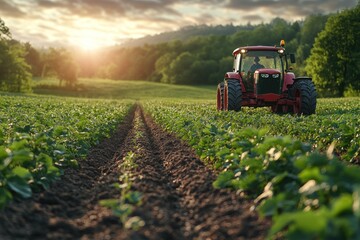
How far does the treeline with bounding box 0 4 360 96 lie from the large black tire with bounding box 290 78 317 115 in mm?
32721

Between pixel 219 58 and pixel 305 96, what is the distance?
86.1 m

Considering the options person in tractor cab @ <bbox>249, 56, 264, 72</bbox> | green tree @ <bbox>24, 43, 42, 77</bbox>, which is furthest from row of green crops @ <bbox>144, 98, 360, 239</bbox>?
green tree @ <bbox>24, 43, 42, 77</bbox>

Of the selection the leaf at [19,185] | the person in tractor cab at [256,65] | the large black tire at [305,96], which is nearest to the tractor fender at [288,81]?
the large black tire at [305,96]

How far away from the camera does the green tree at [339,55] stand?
45.1 metres

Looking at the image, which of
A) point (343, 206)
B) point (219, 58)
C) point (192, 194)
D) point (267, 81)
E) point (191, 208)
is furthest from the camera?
point (219, 58)

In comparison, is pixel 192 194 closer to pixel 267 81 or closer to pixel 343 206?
pixel 343 206

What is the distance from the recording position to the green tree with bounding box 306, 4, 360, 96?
4509 centimetres

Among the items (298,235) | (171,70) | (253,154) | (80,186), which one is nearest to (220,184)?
(253,154)

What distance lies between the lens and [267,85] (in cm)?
1540

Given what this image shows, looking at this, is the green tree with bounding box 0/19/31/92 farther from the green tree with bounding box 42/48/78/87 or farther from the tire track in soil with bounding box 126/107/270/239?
the tire track in soil with bounding box 126/107/270/239

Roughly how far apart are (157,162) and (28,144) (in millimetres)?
2831

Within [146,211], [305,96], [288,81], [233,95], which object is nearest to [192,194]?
[146,211]

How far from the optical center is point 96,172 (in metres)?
7.48

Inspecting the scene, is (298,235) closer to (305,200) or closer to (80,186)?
(305,200)
